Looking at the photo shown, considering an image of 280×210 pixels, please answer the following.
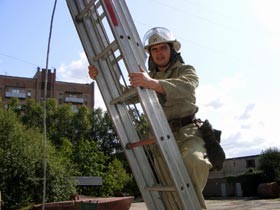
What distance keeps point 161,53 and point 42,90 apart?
70.2 metres

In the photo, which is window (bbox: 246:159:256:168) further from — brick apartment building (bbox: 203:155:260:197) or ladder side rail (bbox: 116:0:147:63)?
ladder side rail (bbox: 116:0:147:63)

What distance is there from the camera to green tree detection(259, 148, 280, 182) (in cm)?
3809

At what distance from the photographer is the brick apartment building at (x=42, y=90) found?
67.8m

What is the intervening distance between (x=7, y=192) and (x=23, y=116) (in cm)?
3023

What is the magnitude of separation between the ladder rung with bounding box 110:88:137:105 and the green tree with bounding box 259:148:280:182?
123 feet

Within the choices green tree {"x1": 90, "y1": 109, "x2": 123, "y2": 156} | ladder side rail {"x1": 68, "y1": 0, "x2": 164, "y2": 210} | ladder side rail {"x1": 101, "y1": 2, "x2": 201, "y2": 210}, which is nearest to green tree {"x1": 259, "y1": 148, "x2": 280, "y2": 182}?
green tree {"x1": 90, "y1": 109, "x2": 123, "y2": 156}

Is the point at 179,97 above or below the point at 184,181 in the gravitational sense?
above

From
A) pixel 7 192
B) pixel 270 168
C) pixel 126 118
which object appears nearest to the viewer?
pixel 126 118

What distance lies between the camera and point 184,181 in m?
2.59

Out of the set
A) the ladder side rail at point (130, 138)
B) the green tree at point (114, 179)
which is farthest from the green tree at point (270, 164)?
the ladder side rail at point (130, 138)

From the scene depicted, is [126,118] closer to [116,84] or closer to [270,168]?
[116,84]

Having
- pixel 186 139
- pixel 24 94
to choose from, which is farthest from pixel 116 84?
pixel 24 94

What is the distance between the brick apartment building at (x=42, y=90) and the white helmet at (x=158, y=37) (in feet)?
212

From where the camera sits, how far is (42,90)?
2790 inches
